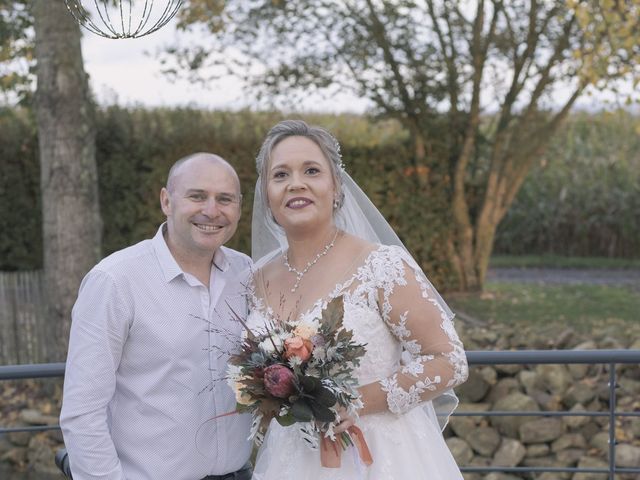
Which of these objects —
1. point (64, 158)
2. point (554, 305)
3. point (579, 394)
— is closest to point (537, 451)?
point (579, 394)

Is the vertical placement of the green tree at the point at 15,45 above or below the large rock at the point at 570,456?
above

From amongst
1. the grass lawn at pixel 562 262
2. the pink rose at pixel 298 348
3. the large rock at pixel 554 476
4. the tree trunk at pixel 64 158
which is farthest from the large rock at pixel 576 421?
the grass lawn at pixel 562 262

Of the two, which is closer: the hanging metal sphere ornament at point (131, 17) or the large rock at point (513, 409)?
the hanging metal sphere ornament at point (131, 17)

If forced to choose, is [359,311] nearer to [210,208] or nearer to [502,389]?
[210,208]

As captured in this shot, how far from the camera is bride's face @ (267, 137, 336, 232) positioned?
2.86 meters

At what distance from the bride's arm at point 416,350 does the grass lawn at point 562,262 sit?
46.0ft

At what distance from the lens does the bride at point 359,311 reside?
8.94ft

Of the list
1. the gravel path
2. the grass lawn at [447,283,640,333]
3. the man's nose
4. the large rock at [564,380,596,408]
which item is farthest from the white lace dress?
the gravel path

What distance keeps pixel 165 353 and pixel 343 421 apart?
608 mm

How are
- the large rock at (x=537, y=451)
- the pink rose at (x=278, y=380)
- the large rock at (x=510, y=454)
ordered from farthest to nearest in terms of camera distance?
the large rock at (x=537, y=451) < the large rock at (x=510, y=454) < the pink rose at (x=278, y=380)

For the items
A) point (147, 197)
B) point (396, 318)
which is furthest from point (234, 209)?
point (147, 197)

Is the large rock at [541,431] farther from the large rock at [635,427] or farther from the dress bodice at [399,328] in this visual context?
the dress bodice at [399,328]

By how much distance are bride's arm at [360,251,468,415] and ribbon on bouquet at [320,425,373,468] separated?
0.08m

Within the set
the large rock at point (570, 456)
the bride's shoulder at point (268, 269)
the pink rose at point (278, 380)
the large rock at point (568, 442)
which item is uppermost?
the bride's shoulder at point (268, 269)
